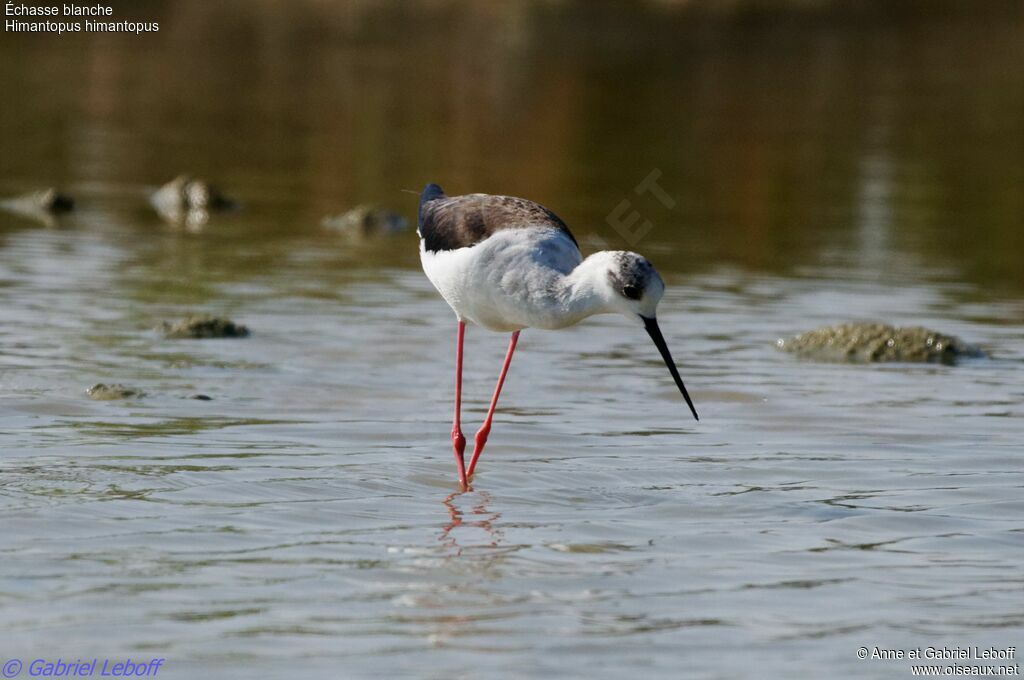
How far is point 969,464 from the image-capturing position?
8.33 meters

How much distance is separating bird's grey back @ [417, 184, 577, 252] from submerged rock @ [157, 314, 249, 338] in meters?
Result: 3.16

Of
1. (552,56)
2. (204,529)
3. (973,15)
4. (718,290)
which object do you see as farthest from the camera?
(973,15)

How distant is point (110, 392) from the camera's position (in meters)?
9.31

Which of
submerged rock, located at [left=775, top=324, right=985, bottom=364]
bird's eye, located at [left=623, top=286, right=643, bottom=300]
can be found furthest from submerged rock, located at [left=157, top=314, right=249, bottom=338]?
bird's eye, located at [left=623, top=286, right=643, bottom=300]

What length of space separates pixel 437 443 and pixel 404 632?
3.31 m

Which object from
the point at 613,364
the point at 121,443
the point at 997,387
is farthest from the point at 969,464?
the point at 121,443

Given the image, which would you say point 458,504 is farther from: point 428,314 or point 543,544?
point 428,314

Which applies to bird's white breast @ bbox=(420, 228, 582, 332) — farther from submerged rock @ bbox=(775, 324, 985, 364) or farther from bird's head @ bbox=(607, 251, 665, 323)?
submerged rock @ bbox=(775, 324, 985, 364)

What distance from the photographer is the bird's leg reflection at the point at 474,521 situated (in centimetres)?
680

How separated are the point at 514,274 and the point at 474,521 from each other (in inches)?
43.5

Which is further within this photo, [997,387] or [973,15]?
[973,15]

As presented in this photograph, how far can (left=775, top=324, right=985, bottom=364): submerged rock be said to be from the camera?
37.4ft

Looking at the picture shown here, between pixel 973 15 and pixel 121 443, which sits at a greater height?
pixel 973 15

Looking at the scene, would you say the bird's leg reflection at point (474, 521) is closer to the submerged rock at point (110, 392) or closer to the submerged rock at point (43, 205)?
the submerged rock at point (110, 392)
